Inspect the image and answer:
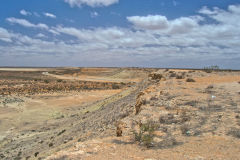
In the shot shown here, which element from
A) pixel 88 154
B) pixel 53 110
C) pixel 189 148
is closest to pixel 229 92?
pixel 189 148

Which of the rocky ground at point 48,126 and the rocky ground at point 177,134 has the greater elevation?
the rocky ground at point 177,134

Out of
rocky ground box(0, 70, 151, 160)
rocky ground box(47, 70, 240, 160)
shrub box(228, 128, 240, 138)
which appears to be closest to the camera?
rocky ground box(47, 70, 240, 160)

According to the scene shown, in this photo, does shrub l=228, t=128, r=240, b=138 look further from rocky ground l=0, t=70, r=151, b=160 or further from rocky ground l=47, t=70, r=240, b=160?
rocky ground l=0, t=70, r=151, b=160

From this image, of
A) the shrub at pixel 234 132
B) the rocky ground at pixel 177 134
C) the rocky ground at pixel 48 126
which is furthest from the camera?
the rocky ground at pixel 48 126

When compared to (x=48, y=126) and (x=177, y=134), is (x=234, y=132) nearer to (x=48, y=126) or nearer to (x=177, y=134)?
(x=177, y=134)

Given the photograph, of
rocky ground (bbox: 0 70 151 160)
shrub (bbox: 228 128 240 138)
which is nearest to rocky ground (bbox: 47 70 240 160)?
shrub (bbox: 228 128 240 138)

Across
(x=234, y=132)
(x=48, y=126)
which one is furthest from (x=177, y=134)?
(x=48, y=126)

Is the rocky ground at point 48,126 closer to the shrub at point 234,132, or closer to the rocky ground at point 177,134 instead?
the rocky ground at point 177,134

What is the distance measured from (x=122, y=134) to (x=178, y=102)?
368 centimetres

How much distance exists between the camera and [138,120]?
305 inches

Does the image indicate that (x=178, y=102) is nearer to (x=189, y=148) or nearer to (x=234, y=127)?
(x=234, y=127)

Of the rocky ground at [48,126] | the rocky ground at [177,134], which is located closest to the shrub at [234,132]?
the rocky ground at [177,134]

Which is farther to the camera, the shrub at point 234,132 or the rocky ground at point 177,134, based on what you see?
the shrub at point 234,132

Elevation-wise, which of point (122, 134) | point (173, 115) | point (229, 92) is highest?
point (229, 92)
